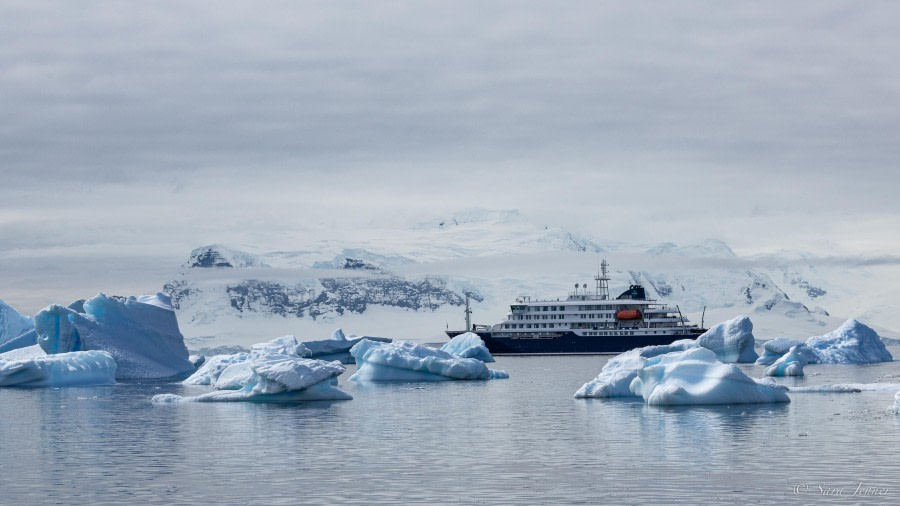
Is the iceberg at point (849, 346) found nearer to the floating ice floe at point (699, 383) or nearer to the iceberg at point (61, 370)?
the iceberg at point (61, 370)

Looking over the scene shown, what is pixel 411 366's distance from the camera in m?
58.9

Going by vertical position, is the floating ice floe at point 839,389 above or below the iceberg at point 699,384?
below

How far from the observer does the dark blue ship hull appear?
385 feet

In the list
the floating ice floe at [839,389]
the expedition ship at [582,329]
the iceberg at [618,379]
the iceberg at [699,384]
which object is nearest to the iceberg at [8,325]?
the iceberg at [618,379]

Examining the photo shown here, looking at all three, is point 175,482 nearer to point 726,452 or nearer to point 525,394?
point 726,452

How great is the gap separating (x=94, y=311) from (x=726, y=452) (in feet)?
139

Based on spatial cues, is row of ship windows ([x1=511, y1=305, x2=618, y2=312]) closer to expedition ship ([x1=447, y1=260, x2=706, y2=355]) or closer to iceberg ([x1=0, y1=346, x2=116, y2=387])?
expedition ship ([x1=447, y1=260, x2=706, y2=355])

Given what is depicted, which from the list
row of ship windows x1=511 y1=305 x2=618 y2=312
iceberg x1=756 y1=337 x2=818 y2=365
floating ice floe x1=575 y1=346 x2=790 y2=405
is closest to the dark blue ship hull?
row of ship windows x1=511 y1=305 x2=618 y2=312

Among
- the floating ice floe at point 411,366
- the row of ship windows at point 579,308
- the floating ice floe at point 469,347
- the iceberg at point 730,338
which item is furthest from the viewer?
the row of ship windows at point 579,308

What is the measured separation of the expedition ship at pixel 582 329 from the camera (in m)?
118

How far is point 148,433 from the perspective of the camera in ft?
108

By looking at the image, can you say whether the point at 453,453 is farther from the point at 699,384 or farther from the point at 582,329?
the point at 582,329

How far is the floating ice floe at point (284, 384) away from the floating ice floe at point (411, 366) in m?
13.9

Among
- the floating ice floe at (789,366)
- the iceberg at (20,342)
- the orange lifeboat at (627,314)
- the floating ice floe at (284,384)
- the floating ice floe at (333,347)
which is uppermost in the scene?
the orange lifeboat at (627,314)
